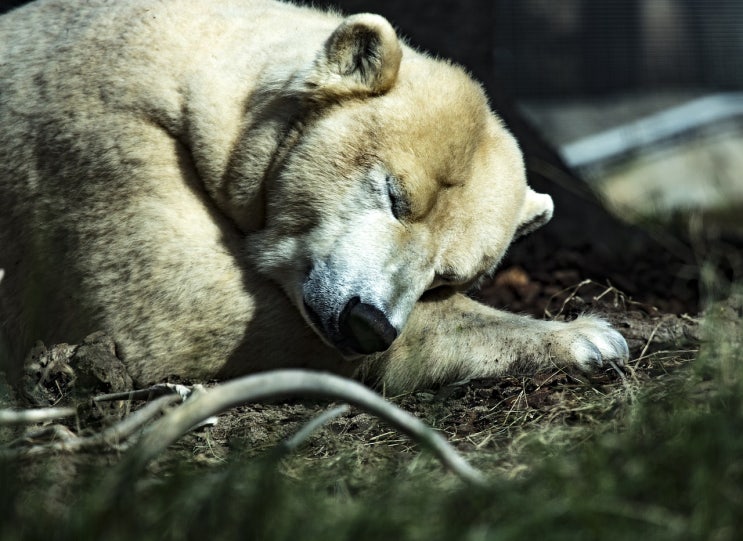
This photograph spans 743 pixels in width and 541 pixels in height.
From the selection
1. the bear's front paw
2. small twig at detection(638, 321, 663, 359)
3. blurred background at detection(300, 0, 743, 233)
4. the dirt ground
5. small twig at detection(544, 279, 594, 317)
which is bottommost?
blurred background at detection(300, 0, 743, 233)

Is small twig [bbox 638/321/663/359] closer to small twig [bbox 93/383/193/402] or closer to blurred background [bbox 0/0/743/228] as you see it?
small twig [bbox 93/383/193/402]

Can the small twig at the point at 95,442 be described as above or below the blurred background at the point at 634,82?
above

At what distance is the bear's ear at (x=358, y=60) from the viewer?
3.38 meters

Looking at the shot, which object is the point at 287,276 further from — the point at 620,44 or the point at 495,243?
the point at 620,44

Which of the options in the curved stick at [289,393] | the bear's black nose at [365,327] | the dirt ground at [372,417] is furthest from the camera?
the bear's black nose at [365,327]

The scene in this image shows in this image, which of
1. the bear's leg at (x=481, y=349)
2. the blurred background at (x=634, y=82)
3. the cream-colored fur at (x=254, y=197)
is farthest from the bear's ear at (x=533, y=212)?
the blurred background at (x=634, y=82)

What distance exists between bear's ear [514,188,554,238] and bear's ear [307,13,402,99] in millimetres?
883

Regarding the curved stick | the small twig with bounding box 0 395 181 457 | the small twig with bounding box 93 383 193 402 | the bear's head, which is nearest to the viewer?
the curved stick

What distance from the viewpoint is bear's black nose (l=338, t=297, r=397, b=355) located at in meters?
3.08

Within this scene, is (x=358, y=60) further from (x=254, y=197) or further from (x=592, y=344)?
(x=592, y=344)

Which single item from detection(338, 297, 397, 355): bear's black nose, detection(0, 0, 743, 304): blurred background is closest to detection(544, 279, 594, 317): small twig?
detection(0, 0, 743, 304): blurred background

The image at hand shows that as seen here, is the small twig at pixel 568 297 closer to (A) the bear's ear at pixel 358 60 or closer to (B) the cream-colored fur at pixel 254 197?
(B) the cream-colored fur at pixel 254 197

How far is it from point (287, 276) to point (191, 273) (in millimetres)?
356

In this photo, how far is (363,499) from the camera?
2.20 m
